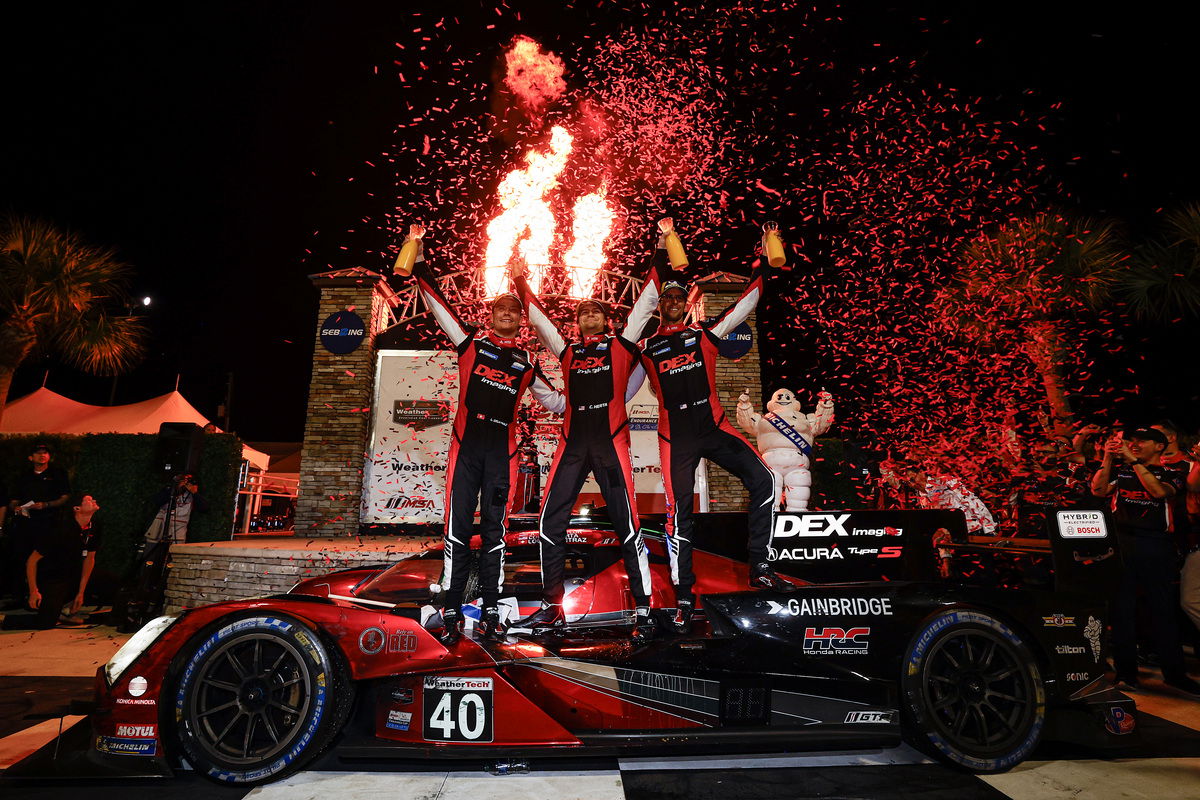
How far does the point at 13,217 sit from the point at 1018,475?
17895 millimetres

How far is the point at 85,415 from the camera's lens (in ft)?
52.9

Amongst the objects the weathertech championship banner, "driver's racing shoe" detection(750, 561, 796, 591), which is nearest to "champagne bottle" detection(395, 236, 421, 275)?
"driver's racing shoe" detection(750, 561, 796, 591)

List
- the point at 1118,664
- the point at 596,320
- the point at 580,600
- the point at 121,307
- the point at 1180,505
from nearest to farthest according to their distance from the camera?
the point at 580,600 → the point at 596,320 → the point at 1118,664 → the point at 1180,505 → the point at 121,307

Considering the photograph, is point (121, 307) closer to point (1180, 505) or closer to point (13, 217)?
point (13, 217)

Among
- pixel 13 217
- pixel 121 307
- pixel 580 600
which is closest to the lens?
pixel 580 600

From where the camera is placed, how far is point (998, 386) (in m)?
10.2

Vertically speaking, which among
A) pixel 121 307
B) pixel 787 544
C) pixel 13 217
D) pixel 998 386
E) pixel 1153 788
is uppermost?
pixel 13 217

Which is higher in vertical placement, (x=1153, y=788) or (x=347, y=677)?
(x=347, y=677)

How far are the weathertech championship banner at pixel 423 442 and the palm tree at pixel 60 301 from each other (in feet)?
24.0

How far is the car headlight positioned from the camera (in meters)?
2.68

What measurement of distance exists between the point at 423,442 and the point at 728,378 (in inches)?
206

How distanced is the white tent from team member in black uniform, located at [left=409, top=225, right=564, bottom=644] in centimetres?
1418

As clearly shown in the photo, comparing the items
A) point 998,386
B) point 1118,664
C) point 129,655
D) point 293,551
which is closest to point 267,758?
point 129,655

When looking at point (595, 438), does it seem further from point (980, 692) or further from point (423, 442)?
point (423, 442)
